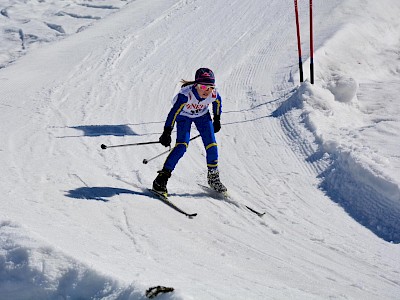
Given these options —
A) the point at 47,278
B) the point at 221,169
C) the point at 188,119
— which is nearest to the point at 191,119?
the point at 188,119

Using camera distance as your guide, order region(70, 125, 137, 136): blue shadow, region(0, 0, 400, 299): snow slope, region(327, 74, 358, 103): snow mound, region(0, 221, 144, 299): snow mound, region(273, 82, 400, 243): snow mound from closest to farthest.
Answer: region(0, 221, 144, 299): snow mound
region(0, 0, 400, 299): snow slope
region(273, 82, 400, 243): snow mound
region(70, 125, 137, 136): blue shadow
region(327, 74, 358, 103): snow mound

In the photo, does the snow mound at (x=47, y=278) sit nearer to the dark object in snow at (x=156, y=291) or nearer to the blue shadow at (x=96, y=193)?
the dark object in snow at (x=156, y=291)

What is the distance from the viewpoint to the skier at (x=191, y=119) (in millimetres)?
6543

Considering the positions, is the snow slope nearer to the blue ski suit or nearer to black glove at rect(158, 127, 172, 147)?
the blue ski suit

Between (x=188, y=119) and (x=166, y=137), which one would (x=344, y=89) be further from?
(x=166, y=137)

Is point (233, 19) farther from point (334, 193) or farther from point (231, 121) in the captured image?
point (334, 193)

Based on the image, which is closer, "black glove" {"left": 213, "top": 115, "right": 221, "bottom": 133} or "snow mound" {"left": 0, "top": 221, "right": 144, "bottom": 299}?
"snow mound" {"left": 0, "top": 221, "right": 144, "bottom": 299}

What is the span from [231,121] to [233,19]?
7702 millimetres

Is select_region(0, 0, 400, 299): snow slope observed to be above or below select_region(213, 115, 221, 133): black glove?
below

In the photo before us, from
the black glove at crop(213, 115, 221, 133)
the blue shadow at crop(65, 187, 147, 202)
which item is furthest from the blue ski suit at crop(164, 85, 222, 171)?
the blue shadow at crop(65, 187, 147, 202)

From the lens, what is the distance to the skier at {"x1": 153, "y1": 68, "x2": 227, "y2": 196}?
6543 millimetres

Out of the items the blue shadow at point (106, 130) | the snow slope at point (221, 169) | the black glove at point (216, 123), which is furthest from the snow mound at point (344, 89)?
the black glove at point (216, 123)

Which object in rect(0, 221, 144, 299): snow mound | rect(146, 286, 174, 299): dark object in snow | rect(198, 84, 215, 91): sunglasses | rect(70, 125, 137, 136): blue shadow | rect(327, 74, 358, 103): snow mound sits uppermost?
rect(198, 84, 215, 91): sunglasses

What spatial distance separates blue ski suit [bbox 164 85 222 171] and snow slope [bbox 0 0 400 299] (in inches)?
20.5
